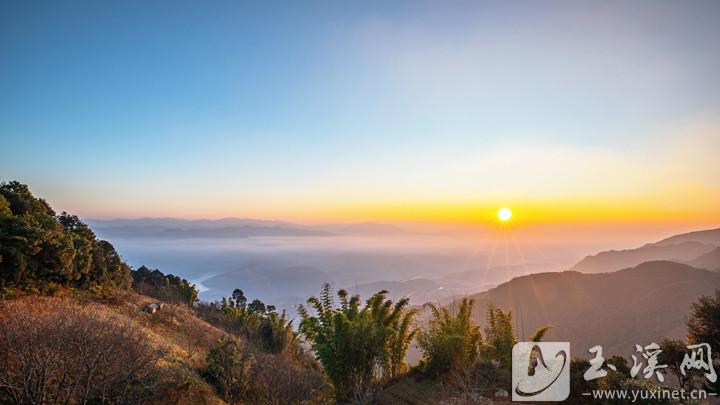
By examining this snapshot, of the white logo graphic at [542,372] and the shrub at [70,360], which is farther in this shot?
the white logo graphic at [542,372]

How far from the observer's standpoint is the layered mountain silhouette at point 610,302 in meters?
32.0

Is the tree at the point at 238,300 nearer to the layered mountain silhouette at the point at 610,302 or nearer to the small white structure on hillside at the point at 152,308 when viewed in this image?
the small white structure on hillside at the point at 152,308

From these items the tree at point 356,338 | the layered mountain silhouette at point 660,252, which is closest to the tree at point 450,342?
the tree at point 356,338

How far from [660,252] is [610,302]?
2908 inches

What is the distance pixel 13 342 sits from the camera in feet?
18.6

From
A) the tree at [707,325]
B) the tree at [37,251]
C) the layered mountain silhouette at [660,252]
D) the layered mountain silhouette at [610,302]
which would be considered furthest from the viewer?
the layered mountain silhouette at [660,252]

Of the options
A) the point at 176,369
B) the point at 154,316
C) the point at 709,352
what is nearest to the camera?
the point at 176,369

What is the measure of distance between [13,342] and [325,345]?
597 cm

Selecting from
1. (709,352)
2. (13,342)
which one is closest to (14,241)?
(13,342)

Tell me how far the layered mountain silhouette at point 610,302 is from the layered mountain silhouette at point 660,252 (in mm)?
54248

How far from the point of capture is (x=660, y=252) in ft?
313

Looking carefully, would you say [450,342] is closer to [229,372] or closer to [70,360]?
A: [229,372]

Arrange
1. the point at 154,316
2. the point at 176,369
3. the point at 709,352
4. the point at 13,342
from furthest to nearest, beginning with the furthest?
the point at 154,316 → the point at 709,352 → the point at 176,369 → the point at 13,342

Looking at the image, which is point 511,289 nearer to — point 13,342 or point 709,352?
point 709,352
